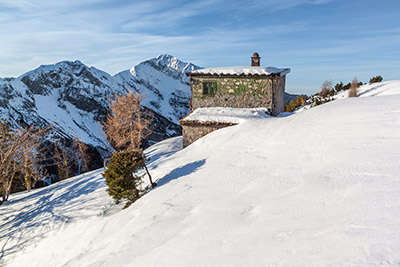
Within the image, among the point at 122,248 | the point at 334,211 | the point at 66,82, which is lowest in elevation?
the point at 122,248

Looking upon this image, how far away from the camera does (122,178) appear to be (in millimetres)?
9945

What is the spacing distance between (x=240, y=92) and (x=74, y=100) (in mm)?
84233

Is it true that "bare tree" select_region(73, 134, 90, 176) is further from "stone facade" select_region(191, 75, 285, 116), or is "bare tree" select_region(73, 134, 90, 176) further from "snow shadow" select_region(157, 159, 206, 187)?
"snow shadow" select_region(157, 159, 206, 187)

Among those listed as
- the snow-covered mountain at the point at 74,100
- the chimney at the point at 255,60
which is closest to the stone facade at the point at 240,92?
the chimney at the point at 255,60

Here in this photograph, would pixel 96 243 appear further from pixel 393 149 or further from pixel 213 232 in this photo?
pixel 393 149

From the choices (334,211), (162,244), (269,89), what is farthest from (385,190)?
(269,89)

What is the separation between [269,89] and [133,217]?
13845mm

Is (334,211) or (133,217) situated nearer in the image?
(334,211)

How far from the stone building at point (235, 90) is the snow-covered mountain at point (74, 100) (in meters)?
26.1

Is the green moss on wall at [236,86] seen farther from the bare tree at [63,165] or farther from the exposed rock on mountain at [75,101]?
the exposed rock on mountain at [75,101]

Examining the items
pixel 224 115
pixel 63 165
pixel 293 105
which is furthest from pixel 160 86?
pixel 224 115

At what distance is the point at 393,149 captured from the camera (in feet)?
23.9

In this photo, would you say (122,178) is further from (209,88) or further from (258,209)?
(209,88)

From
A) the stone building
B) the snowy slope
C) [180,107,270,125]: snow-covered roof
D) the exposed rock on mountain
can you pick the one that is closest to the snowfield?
[180,107,270,125]: snow-covered roof
